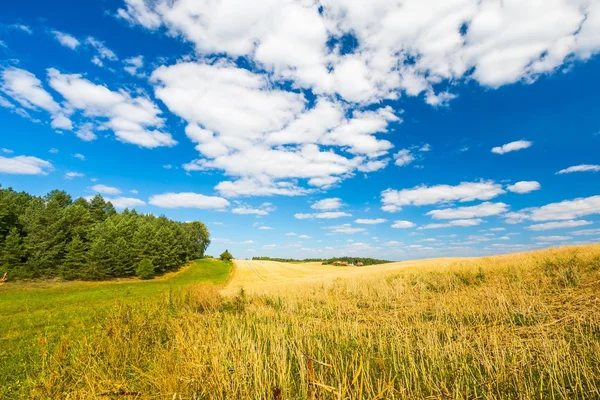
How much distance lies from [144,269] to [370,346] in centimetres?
5196

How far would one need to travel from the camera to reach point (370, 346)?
7.57m

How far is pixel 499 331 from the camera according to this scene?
8438mm

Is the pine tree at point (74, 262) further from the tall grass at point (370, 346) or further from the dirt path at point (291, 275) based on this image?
the tall grass at point (370, 346)

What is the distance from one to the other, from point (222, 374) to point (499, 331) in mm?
7958

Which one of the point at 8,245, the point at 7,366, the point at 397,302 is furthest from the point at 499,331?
the point at 8,245

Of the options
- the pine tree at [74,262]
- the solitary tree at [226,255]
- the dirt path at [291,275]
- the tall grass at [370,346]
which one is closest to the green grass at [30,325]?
the tall grass at [370,346]

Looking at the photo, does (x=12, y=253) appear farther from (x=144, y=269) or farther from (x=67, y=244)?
(x=144, y=269)

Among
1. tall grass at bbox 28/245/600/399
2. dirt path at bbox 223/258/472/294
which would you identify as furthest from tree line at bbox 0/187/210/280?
tall grass at bbox 28/245/600/399

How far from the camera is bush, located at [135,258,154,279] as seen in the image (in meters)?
50.5

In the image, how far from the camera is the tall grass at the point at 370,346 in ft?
15.0

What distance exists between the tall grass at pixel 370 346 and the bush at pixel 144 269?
37.0 meters

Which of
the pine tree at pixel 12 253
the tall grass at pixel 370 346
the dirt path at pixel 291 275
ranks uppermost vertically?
the pine tree at pixel 12 253

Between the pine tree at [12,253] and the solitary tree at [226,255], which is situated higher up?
the solitary tree at [226,255]

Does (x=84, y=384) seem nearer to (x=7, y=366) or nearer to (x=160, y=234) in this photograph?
(x=7, y=366)
